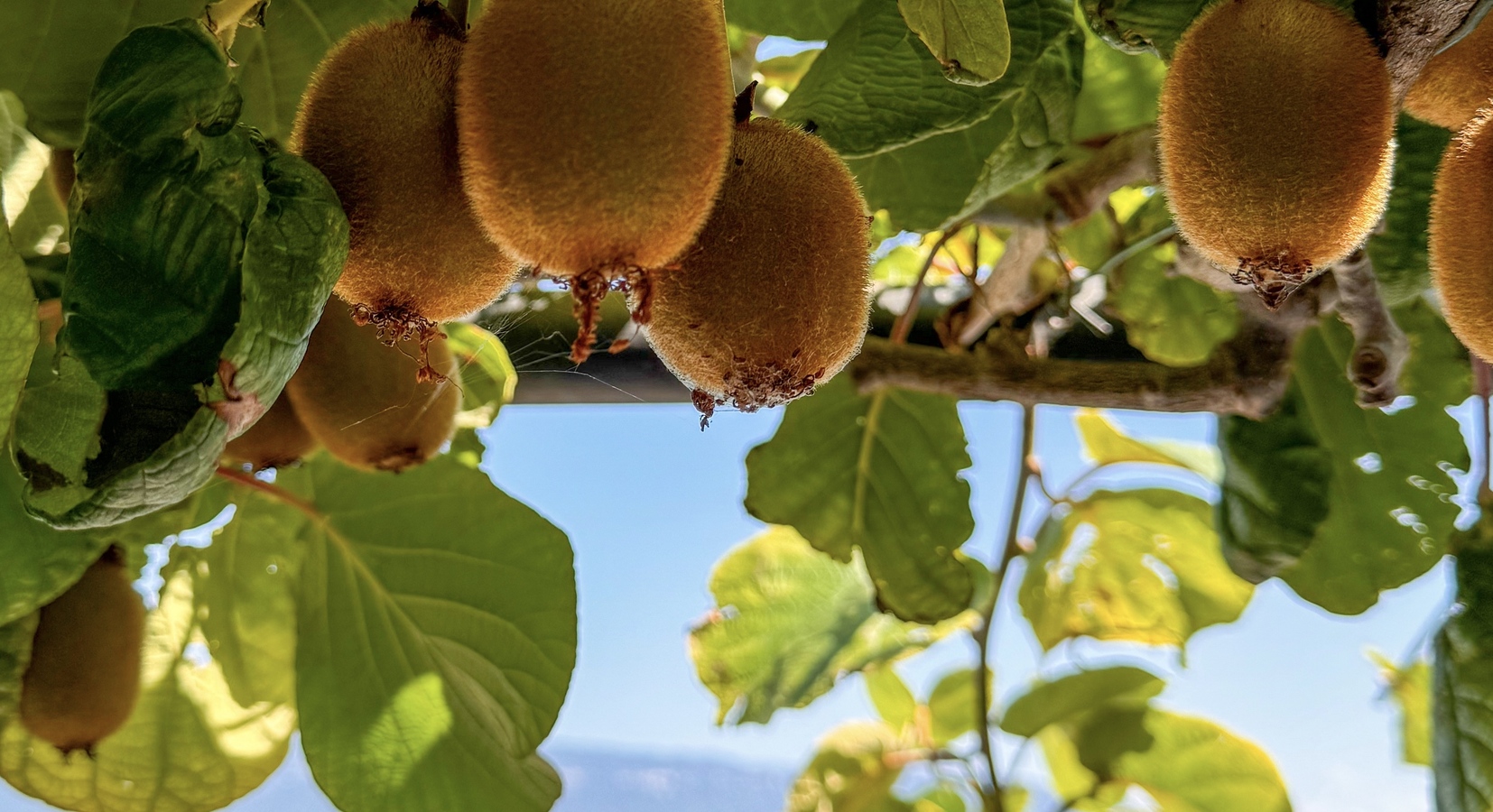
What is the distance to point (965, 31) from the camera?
0.42 metres

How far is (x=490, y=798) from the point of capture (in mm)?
808

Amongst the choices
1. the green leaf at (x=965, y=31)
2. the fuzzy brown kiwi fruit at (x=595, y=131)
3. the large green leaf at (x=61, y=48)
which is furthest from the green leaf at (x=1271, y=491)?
the large green leaf at (x=61, y=48)

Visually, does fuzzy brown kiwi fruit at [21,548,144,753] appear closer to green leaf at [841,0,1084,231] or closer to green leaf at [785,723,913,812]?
green leaf at [841,0,1084,231]

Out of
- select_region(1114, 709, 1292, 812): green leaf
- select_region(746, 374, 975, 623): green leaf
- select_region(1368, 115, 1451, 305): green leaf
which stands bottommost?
select_region(1114, 709, 1292, 812): green leaf

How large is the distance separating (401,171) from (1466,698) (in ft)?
2.45

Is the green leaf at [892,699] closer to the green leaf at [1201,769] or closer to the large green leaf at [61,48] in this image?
the green leaf at [1201,769]

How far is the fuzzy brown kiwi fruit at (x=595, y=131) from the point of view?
33 centimetres

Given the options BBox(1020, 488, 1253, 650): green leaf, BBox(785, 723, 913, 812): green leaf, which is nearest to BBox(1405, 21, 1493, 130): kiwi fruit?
BBox(1020, 488, 1253, 650): green leaf

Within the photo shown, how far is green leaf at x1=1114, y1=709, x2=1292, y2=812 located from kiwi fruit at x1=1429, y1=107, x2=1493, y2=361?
44.3 inches

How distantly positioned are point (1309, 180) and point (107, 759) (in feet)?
3.37

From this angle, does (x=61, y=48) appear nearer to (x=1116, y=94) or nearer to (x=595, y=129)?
(x=595, y=129)

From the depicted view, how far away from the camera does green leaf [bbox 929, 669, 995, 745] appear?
1.70 m

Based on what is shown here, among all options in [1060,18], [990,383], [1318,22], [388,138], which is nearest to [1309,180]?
[1318,22]

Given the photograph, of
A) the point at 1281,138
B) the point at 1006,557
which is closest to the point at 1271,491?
the point at 1006,557
